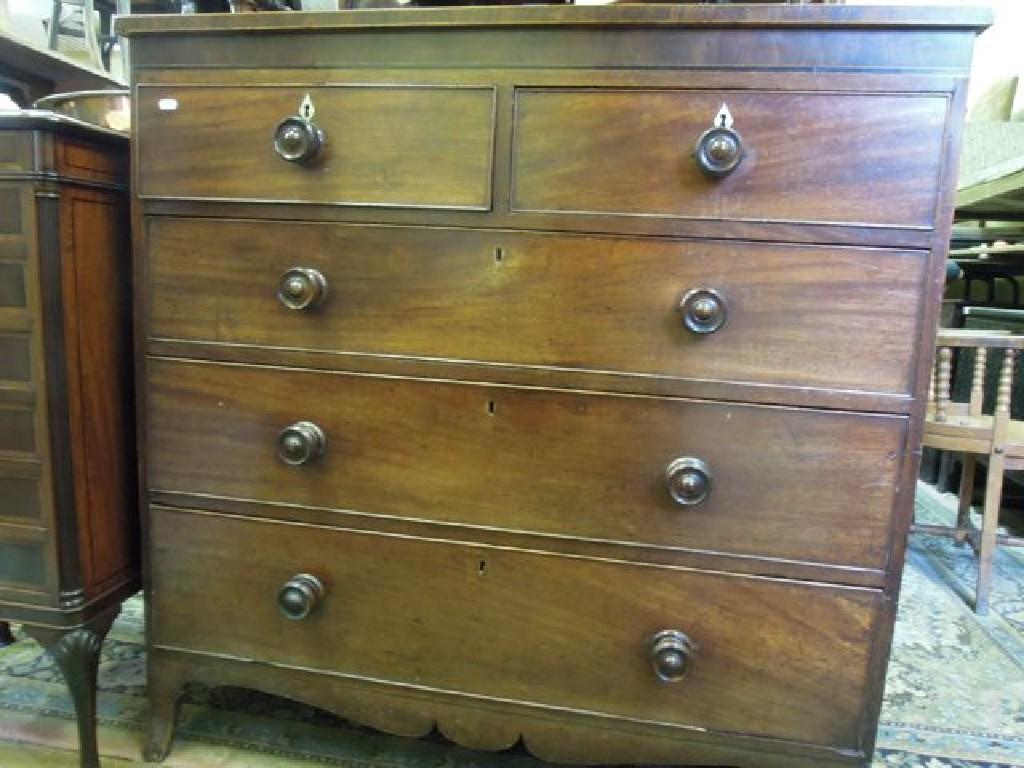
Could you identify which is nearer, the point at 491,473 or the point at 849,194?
the point at 849,194

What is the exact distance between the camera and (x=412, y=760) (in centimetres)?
116

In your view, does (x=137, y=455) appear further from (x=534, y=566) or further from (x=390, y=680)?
(x=534, y=566)

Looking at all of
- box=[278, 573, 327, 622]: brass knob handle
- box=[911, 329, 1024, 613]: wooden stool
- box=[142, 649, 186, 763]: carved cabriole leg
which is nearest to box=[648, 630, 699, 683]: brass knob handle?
box=[278, 573, 327, 622]: brass knob handle

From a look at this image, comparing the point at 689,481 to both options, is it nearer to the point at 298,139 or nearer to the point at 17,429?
the point at 298,139

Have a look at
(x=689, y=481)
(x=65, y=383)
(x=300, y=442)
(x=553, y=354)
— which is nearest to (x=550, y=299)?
(x=553, y=354)

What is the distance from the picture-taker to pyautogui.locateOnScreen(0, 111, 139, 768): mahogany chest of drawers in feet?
3.05

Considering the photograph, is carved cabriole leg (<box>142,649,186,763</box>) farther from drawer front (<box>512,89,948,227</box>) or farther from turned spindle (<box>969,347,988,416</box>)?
turned spindle (<box>969,347,988,416</box>)

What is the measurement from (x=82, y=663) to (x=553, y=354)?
83cm

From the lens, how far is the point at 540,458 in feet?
3.08

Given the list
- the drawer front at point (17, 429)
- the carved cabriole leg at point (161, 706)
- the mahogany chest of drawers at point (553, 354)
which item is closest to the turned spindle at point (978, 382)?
the mahogany chest of drawers at point (553, 354)

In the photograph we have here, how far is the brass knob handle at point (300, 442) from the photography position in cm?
97

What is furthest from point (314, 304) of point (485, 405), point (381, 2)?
point (381, 2)

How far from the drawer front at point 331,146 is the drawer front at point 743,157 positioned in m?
0.07

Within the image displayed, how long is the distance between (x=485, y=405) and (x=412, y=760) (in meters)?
0.66
